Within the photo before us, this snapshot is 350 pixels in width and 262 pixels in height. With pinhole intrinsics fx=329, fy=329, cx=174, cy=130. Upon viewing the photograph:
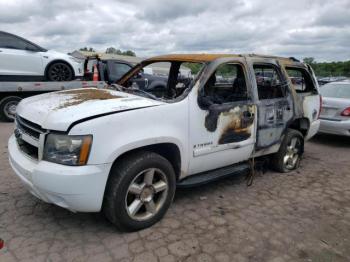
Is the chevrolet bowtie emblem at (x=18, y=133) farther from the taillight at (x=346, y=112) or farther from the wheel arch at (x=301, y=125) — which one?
the taillight at (x=346, y=112)

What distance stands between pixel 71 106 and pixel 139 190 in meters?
1.04

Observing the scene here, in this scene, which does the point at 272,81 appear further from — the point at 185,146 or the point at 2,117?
the point at 2,117

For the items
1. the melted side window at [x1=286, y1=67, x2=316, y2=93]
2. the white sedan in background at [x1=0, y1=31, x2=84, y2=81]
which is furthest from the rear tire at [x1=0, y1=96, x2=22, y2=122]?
the melted side window at [x1=286, y1=67, x2=316, y2=93]

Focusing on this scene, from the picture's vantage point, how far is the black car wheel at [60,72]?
902 centimetres

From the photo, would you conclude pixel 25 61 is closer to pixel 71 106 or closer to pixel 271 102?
pixel 71 106

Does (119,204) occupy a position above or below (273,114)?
below

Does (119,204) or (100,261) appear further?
(119,204)

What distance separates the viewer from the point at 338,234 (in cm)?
349

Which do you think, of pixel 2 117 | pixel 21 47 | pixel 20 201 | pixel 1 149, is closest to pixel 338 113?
pixel 20 201

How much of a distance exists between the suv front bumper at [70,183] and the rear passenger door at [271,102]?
7.92 ft

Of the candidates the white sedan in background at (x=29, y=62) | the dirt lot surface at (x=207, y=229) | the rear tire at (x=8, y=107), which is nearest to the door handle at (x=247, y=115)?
the dirt lot surface at (x=207, y=229)

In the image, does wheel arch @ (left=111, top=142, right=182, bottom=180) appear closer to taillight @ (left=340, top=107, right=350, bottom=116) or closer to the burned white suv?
the burned white suv

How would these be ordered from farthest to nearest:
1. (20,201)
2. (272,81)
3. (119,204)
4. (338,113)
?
1. (338,113)
2. (272,81)
3. (20,201)
4. (119,204)

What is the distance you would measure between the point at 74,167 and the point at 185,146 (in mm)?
1241
